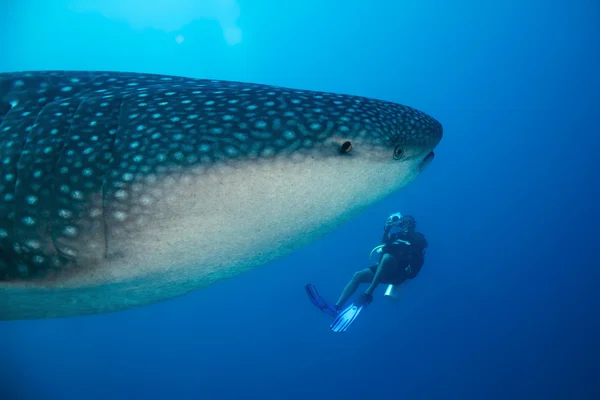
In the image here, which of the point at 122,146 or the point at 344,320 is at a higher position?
the point at 122,146

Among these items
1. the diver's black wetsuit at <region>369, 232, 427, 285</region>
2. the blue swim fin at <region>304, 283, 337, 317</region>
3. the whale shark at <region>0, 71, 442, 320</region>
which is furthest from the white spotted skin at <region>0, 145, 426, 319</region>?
the diver's black wetsuit at <region>369, 232, 427, 285</region>

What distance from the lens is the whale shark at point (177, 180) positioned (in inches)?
71.6

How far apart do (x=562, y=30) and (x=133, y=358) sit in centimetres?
8421

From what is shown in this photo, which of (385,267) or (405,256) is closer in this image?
(385,267)

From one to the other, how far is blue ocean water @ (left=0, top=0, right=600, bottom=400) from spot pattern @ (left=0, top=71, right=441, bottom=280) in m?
23.2

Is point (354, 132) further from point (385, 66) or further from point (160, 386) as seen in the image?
point (385, 66)

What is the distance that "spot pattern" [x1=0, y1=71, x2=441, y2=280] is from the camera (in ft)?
5.95

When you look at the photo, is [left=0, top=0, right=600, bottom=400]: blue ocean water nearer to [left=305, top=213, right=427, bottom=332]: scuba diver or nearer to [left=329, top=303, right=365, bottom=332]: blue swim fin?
[left=305, top=213, right=427, bottom=332]: scuba diver

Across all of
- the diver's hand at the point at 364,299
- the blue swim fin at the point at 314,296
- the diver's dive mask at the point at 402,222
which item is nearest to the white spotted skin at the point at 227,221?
the blue swim fin at the point at 314,296

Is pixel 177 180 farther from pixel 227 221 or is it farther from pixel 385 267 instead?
pixel 385 267

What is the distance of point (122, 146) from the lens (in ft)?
6.35

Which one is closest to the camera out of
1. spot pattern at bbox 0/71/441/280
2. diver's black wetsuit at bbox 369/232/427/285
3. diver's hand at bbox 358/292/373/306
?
spot pattern at bbox 0/71/441/280

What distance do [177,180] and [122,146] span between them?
382 mm

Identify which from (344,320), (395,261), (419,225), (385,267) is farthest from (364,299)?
(419,225)
